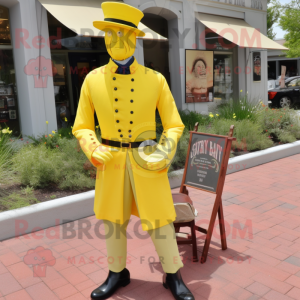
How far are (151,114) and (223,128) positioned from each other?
5059mm

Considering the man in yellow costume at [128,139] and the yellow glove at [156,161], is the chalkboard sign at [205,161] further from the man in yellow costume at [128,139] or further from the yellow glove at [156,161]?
the yellow glove at [156,161]

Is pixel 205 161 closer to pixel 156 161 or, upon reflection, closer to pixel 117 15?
pixel 156 161

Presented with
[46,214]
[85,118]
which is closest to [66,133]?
[46,214]

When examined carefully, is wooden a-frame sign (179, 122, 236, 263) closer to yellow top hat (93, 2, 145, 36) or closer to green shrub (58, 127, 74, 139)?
yellow top hat (93, 2, 145, 36)

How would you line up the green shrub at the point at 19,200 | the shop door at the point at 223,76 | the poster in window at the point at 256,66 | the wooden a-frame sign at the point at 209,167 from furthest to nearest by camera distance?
1. the poster in window at the point at 256,66
2. the shop door at the point at 223,76
3. the green shrub at the point at 19,200
4. the wooden a-frame sign at the point at 209,167

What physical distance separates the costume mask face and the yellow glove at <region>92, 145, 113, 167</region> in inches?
26.6

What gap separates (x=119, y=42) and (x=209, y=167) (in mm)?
1518

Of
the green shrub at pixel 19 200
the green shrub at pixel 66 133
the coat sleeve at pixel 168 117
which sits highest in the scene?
the coat sleeve at pixel 168 117

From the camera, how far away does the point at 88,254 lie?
356cm

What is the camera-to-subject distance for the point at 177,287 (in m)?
2.72

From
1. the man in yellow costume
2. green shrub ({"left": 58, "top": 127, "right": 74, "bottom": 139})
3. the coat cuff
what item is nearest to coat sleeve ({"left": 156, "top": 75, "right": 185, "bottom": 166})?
the man in yellow costume

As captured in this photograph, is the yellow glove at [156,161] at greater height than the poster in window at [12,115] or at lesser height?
lesser

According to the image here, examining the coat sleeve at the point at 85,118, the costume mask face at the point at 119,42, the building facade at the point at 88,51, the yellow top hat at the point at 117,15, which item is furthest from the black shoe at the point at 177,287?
the building facade at the point at 88,51

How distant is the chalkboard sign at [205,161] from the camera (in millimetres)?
3344
